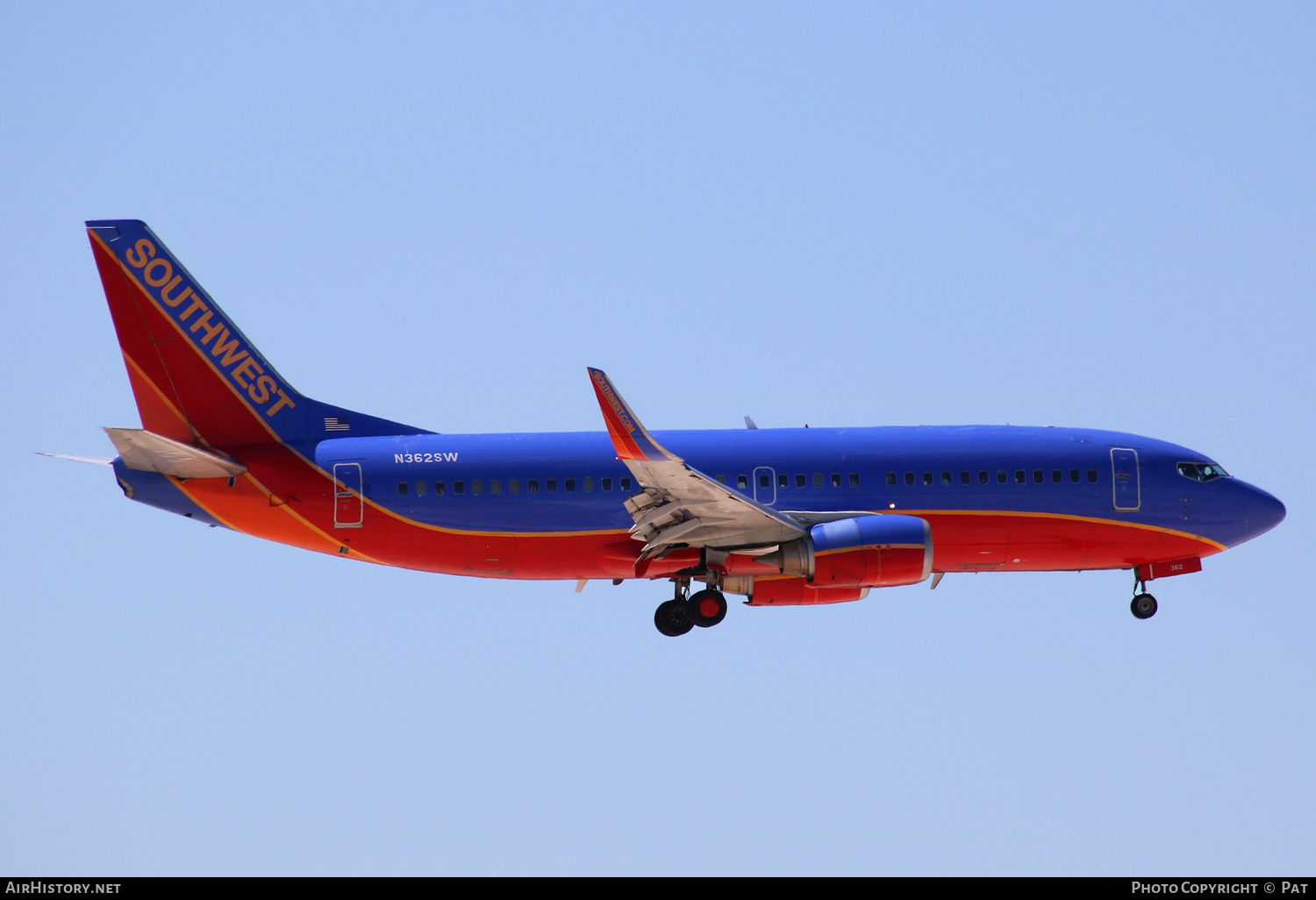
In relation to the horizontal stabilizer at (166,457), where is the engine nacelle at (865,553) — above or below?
below

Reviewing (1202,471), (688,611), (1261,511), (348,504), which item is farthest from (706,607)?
(1261,511)

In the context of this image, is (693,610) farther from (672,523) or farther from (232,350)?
(232,350)

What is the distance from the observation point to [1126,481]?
143ft

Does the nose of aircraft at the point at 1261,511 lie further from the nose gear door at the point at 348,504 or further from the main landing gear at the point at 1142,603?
the nose gear door at the point at 348,504

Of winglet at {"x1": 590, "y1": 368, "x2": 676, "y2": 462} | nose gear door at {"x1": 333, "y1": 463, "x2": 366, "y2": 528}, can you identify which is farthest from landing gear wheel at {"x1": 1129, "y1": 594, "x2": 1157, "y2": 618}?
nose gear door at {"x1": 333, "y1": 463, "x2": 366, "y2": 528}

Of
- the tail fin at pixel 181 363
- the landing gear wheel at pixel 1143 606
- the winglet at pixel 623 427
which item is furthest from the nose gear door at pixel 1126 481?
the tail fin at pixel 181 363

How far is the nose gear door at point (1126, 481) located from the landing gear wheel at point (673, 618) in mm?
11795

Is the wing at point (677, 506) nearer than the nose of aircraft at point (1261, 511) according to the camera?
Yes

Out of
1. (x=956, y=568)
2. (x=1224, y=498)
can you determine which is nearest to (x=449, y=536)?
(x=956, y=568)

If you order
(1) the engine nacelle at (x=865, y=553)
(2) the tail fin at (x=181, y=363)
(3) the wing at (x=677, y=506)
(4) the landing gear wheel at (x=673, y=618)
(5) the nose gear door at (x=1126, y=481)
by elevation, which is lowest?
(4) the landing gear wheel at (x=673, y=618)

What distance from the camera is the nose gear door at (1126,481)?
143 feet

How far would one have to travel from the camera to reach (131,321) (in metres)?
42.7

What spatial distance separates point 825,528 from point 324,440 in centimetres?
1327

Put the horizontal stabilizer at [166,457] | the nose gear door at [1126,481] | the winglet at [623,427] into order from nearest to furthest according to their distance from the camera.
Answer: the winglet at [623,427]
the horizontal stabilizer at [166,457]
the nose gear door at [1126,481]
